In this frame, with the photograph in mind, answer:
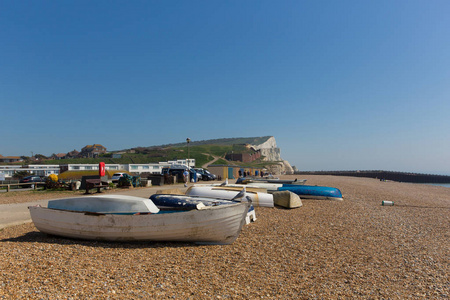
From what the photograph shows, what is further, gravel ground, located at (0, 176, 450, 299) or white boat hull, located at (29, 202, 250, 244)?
white boat hull, located at (29, 202, 250, 244)

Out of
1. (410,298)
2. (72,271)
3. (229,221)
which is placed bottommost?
(410,298)

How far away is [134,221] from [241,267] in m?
3.17

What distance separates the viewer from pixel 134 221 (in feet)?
25.6

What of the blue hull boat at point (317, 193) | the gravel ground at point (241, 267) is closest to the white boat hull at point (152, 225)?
the gravel ground at point (241, 267)

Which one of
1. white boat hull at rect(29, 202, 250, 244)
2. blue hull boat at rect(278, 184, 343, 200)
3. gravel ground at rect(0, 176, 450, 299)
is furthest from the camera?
blue hull boat at rect(278, 184, 343, 200)

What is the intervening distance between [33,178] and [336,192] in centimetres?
3125

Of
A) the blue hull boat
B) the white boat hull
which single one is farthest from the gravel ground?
the blue hull boat

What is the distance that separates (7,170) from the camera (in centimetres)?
5150

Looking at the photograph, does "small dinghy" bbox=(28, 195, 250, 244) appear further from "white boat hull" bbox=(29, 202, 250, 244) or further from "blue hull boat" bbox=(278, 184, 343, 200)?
"blue hull boat" bbox=(278, 184, 343, 200)

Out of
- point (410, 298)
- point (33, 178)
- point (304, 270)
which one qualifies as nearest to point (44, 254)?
point (304, 270)

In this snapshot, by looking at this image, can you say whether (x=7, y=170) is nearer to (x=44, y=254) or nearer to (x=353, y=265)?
(x=44, y=254)

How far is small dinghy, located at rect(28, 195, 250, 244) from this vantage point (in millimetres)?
7809

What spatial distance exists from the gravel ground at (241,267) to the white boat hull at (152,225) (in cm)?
26

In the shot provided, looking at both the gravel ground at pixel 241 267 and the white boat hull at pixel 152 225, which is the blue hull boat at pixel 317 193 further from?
A: the white boat hull at pixel 152 225
